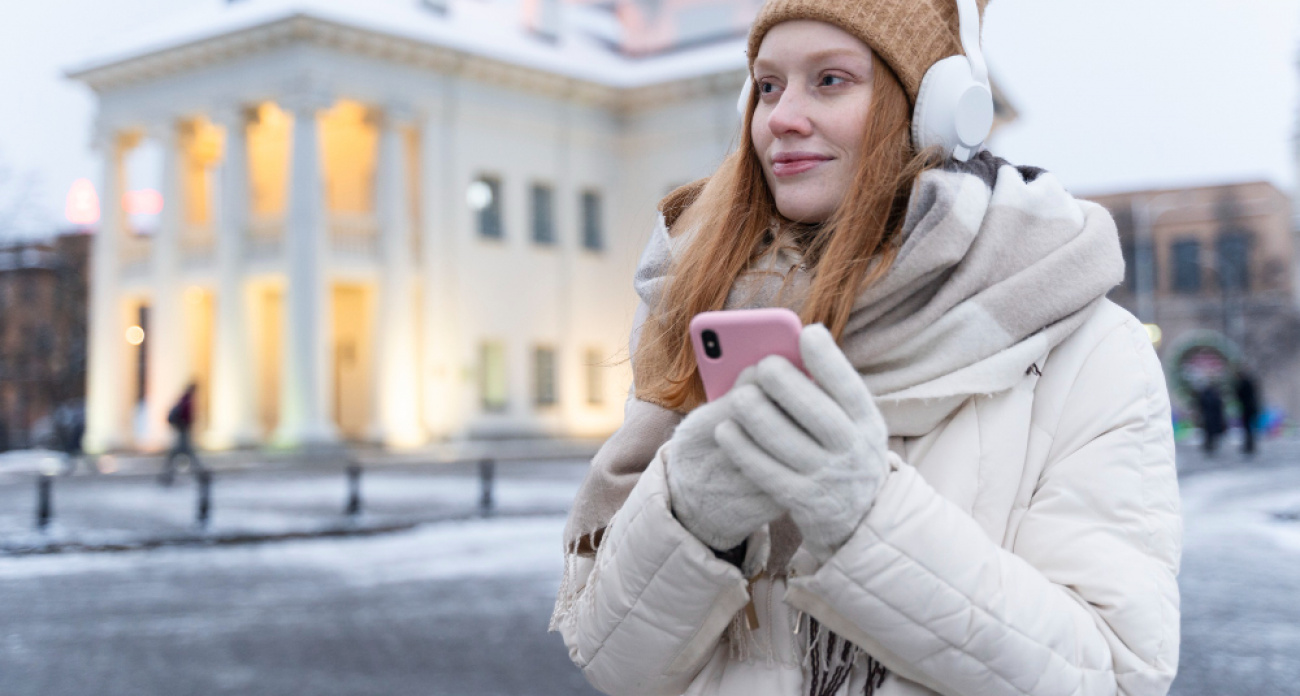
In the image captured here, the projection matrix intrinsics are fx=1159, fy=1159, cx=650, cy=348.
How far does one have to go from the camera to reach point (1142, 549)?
1639mm

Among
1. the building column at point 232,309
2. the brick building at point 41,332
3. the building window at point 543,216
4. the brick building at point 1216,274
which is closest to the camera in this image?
the building column at point 232,309

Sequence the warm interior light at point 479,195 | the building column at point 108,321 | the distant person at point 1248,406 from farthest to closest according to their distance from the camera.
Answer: the warm interior light at point 479,195 → the building column at point 108,321 → the distant person at point 1248,406

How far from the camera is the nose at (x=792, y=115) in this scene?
180cm

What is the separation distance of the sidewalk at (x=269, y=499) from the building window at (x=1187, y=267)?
124 ft

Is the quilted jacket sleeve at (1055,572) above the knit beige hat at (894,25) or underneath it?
underneath

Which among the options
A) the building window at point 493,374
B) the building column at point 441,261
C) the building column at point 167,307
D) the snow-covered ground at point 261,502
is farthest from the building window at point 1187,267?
the building column at point 167,307

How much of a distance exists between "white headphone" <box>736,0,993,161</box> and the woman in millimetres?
31

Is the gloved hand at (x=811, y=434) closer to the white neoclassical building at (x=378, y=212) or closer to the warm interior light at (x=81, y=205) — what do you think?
the white neoclassical building at (x=378, y=212)

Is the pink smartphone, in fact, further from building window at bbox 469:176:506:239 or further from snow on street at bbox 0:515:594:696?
building window at bbox 469:176:506:239

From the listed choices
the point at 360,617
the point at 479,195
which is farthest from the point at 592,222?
the point at 360,617

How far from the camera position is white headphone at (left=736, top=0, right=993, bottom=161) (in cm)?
178

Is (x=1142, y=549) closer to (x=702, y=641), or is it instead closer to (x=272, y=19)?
(x=702, y=641)

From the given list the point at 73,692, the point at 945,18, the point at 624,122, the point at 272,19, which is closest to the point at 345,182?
the point at 272,19

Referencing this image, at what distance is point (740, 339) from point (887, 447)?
29 centimetres
